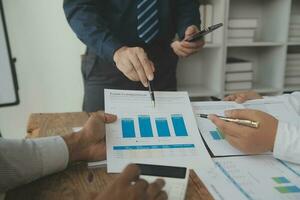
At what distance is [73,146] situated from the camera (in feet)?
2.34

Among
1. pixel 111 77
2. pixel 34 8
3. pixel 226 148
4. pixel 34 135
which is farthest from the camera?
pixel 34 8

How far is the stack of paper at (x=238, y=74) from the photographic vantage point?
2172mm

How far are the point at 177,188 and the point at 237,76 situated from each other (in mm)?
1747

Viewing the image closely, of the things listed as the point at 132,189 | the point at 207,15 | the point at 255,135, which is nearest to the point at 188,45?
the point at 255,135

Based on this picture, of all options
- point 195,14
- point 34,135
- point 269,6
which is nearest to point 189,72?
point 269,6

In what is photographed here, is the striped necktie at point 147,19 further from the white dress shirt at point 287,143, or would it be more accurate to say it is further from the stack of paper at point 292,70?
the stack of paper at point 292,70

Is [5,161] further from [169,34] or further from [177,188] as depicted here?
[169,34]

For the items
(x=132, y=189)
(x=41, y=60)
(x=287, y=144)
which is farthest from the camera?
(x=41, y=60)

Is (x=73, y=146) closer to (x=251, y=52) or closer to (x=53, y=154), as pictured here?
(x=53, y=154)

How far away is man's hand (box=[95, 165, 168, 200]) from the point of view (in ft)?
1.53

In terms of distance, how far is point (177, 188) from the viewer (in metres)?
0.57

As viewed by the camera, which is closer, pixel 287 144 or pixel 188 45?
pixel 287 144

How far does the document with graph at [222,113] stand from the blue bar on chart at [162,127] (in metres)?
0.10

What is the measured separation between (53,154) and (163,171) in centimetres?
24
